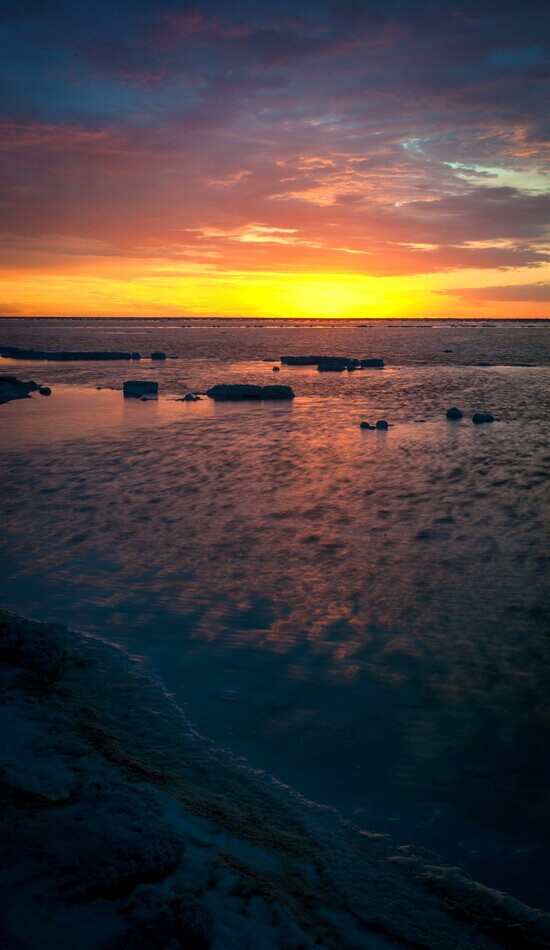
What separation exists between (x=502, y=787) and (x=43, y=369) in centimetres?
4728

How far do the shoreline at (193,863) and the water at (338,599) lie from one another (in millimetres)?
285

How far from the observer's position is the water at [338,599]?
465cm

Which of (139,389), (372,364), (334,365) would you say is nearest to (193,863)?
(139,389)

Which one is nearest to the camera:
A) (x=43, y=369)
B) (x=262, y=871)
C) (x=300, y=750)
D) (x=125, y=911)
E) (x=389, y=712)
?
(x=125, y=911)

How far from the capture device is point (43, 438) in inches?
758

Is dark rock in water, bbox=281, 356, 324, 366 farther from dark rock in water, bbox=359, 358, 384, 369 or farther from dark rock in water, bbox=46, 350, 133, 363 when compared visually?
dark rock in water, bbox=46, 350, 133, 363

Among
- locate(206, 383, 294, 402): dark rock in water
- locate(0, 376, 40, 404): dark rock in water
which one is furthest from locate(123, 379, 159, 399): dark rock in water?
locate(0, 376, 40, 404): dark rock in water

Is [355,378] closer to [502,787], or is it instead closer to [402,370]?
[402,370]

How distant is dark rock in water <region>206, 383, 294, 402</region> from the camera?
2986 centimetres

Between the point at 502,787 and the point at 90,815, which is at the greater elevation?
the point at 90,815

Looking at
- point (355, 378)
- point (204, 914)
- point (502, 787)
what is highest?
point (355, 378)

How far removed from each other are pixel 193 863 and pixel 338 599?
15.1 ft

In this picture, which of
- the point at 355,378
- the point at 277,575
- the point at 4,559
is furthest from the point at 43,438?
the point at 355,378

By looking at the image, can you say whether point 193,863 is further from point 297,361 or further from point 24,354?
point 24,354
